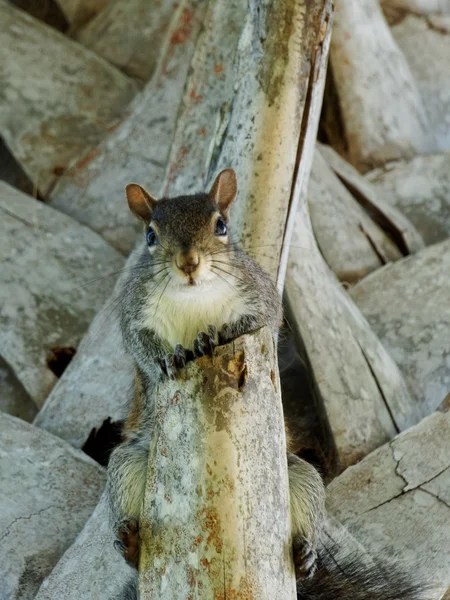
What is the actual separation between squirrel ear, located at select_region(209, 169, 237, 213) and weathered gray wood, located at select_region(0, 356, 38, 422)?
0.77 m

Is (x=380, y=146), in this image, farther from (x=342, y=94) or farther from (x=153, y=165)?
(x=153, y=165)

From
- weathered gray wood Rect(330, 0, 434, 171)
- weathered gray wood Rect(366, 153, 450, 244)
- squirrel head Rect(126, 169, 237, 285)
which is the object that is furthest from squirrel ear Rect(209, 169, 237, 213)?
weathered gray wood Rect(330, 0, 434, 171)

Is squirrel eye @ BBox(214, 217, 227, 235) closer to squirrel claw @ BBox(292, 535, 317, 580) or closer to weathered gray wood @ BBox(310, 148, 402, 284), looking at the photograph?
squirrel claw @ BBox(292, 535, 317, 580)

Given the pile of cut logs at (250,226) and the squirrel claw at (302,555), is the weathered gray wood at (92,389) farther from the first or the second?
the squirrel claw at (302,555)

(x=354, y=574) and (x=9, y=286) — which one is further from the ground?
(x=9, y=286)

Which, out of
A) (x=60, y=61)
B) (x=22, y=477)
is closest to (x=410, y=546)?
(x=22, y=477)

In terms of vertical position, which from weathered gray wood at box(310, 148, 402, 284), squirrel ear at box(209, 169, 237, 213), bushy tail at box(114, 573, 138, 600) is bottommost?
bushy tail at box(114, 573, 138, 600)

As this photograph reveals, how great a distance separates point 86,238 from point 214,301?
90 cm

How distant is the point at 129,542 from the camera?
1.94 metres

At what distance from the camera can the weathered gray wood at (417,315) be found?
107 inches

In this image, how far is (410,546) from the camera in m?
2.27

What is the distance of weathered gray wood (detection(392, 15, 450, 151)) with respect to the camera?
11.5 feet

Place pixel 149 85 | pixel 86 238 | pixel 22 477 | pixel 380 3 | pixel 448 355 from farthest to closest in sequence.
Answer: pixel 380 3
pixel 149 85
pixel 86 238
pixel 448 355
pixel 22 477

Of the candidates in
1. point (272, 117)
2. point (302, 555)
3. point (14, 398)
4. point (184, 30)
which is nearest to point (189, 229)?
point (272, 117)
